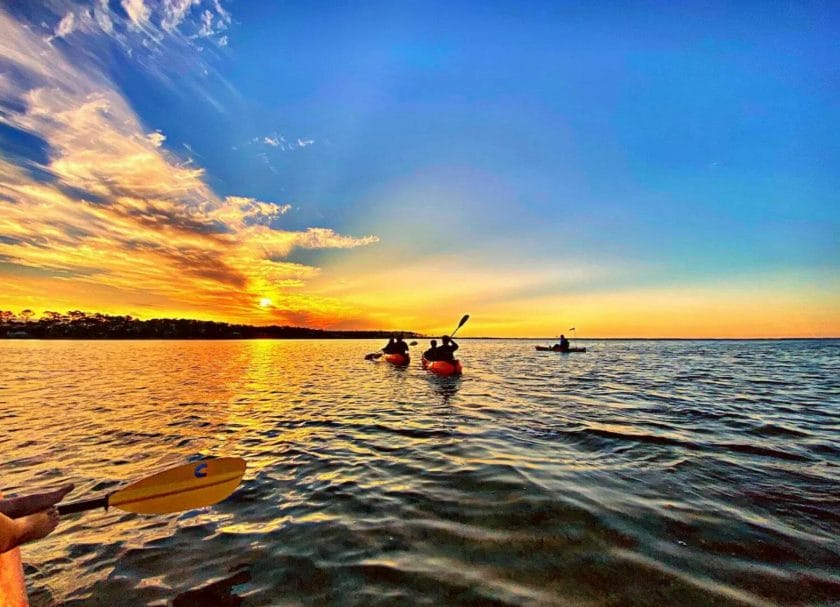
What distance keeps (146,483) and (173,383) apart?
18649 millimetres

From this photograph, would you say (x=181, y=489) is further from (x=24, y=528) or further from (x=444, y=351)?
(x=444, y=351)

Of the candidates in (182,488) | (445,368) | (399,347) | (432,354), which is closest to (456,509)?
(182,488)

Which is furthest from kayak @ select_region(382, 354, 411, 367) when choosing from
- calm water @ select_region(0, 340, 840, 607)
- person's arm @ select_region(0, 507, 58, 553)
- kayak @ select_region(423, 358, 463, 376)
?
person's arm @ select_region(0, 507, 58, 553)

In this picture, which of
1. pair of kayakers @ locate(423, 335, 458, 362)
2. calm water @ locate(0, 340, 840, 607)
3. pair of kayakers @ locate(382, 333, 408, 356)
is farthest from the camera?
pair of kayakers @ locate(382, 333, 408, 356)

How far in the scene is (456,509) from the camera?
527 centimetres

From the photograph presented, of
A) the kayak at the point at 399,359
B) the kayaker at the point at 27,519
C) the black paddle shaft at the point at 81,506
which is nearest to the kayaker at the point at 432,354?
the kayak at the point at 399,359

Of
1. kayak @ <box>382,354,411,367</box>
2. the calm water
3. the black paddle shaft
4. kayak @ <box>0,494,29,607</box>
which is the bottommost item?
the calm water

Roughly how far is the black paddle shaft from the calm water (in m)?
0.63

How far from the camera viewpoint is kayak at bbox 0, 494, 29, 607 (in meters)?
2.87

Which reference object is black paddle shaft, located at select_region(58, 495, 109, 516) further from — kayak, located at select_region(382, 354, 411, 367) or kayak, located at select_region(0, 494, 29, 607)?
kayak, located at select_region(382, 354, 411, 367)

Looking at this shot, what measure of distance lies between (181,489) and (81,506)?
1061mm

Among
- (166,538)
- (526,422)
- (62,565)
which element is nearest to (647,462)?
(526,422)

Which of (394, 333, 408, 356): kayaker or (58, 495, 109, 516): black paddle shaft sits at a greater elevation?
(394, 333, 408, 356): kayaker

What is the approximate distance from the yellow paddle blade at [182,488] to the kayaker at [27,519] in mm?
823
